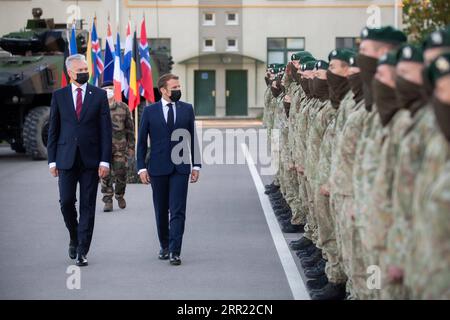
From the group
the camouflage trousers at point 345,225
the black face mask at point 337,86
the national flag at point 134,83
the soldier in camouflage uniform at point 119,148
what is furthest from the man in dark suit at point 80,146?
the national flag at point 134,83

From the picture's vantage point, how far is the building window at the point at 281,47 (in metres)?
55.8

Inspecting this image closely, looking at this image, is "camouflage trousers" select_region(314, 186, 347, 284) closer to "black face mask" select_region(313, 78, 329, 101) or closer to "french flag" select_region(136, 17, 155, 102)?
"black face mask" select_region(313, 78, 329, 101)

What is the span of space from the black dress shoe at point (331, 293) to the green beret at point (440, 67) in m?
3.94

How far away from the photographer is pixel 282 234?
13.5 meters

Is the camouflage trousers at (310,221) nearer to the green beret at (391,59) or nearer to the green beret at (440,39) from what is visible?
the green beret at (391,59)

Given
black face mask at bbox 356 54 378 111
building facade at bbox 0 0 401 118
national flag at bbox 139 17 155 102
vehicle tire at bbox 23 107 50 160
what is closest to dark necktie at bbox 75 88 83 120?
black face mask at bbox 356 54 378 111

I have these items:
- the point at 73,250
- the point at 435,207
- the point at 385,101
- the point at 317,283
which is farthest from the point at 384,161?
the point at 73,250

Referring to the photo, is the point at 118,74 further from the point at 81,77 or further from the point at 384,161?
the point at 384,161

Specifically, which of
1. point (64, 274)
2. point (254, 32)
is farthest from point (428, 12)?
point (254, 32)

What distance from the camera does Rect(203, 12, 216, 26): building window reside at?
A: 2185 inches

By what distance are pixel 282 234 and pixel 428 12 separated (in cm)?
1456

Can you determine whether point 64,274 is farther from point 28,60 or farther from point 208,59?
point 208,59

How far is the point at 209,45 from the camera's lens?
55.9 meters
